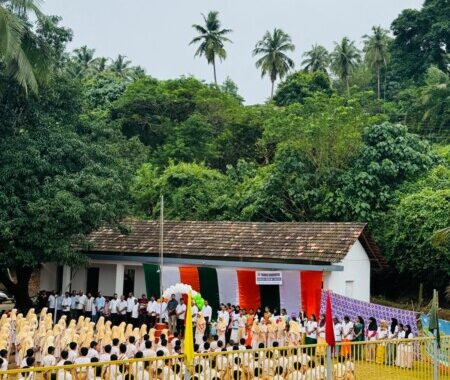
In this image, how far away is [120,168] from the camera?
25375mm

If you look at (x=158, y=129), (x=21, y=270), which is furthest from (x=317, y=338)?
(x=158, y=129)

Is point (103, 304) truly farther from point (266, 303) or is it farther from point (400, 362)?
point (400, 362)

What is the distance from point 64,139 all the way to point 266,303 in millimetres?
9088

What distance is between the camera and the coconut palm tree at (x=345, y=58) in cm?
5869

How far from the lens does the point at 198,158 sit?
4088cm

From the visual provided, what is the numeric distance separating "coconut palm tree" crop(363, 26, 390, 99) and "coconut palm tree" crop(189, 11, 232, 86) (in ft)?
39.6

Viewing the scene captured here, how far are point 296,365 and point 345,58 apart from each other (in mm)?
51408

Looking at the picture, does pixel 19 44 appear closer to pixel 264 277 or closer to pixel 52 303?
pixel 52 303

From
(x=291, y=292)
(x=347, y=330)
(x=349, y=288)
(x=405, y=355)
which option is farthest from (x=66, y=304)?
(x=405, y=355)

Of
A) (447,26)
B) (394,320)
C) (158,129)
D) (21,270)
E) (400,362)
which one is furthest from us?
(447,26)

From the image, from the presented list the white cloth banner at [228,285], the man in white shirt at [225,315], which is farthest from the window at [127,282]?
the man in white shirt at [225,315]

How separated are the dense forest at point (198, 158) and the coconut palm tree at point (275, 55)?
844 cm

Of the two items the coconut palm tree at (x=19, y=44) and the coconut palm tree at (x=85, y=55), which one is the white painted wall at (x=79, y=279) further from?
the coconut palm tree at (x=85, y=55)

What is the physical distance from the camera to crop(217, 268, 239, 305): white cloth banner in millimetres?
23656
